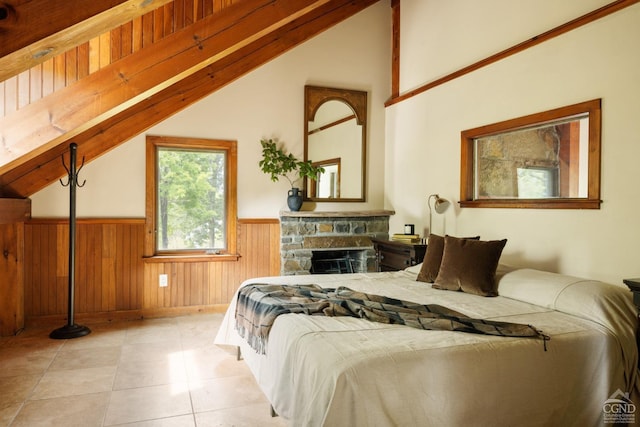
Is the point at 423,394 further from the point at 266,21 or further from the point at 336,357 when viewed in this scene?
the point at 266,21

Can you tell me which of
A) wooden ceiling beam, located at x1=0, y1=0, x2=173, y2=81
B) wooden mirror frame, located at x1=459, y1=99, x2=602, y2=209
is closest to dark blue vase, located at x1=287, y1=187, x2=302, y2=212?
wooden mirror frame, located at x1=459, y1=99, x2=602, y2=209

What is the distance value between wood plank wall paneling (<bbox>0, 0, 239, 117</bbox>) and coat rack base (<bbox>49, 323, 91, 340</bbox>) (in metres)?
2.15

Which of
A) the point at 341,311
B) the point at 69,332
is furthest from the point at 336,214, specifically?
the point at 69,332

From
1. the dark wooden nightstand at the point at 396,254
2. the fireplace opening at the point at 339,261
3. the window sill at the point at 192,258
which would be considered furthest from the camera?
the fireplace opening at the point at 339,261

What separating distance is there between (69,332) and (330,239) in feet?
9.07

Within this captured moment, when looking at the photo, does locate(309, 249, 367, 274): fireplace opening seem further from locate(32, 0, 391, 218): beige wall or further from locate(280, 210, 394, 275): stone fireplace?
locate(32, 0, 391, 218): beige wall

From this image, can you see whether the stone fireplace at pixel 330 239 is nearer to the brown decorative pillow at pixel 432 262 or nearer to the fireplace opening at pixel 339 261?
the fireplace opening at pixel 339 261

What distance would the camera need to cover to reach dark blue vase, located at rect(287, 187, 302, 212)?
15.6 feet

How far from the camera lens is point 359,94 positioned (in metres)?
5.21

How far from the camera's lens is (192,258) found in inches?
179

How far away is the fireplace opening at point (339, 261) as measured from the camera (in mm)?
5254

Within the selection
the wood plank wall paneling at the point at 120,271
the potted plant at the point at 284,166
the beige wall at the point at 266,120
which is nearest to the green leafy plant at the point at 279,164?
the potted plant at the point at 284,166

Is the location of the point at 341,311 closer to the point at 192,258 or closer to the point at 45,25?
the point at 45,25

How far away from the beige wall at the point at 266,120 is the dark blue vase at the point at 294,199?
15 centimetres
